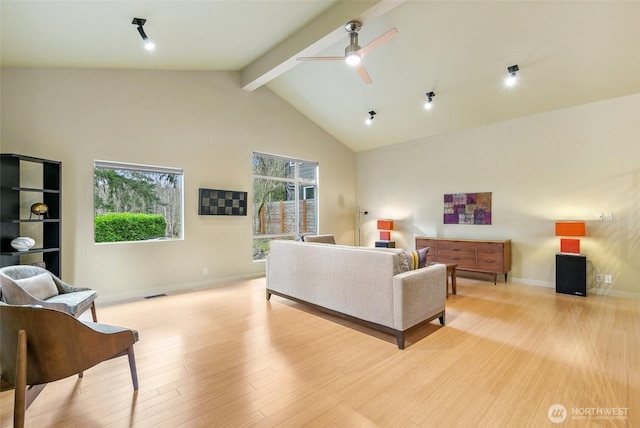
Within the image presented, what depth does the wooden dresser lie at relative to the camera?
5.23 metres

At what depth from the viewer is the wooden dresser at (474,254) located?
523 cm

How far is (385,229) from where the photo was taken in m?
7.10

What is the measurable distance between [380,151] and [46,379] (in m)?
7.17

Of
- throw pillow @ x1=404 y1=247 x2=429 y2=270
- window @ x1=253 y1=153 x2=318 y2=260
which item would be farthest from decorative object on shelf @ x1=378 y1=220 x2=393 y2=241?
throw pillow @ x1=404 y1=247 x2=429 y2=270

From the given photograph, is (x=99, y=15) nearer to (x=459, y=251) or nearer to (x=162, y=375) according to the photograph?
(x=162, y=375)

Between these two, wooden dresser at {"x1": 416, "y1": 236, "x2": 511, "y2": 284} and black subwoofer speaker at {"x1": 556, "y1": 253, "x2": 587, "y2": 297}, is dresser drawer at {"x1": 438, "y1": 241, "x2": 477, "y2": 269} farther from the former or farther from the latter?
black subwoofer speaker at {"x1": 556, "y1": 253, "x2": 587, "y2": 297}

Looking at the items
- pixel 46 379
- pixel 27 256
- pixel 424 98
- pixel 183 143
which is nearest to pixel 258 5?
pixel 183 143

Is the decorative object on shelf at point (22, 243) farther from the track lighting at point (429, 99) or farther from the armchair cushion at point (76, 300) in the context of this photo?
the track lighting at point (429, 99)

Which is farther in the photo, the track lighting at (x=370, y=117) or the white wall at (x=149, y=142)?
the track lighting at (x=370, y=117)

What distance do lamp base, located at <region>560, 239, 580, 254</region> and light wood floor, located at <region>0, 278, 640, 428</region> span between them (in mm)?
1063

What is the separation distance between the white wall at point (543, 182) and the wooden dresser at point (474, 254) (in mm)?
448

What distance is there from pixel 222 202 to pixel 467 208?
16.2 ft

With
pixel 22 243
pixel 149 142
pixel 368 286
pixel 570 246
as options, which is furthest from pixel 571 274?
pixel 22 243

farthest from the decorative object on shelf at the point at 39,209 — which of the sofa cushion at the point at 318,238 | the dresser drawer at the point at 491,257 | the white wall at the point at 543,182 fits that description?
the dresser drawer at the point at 491,257
